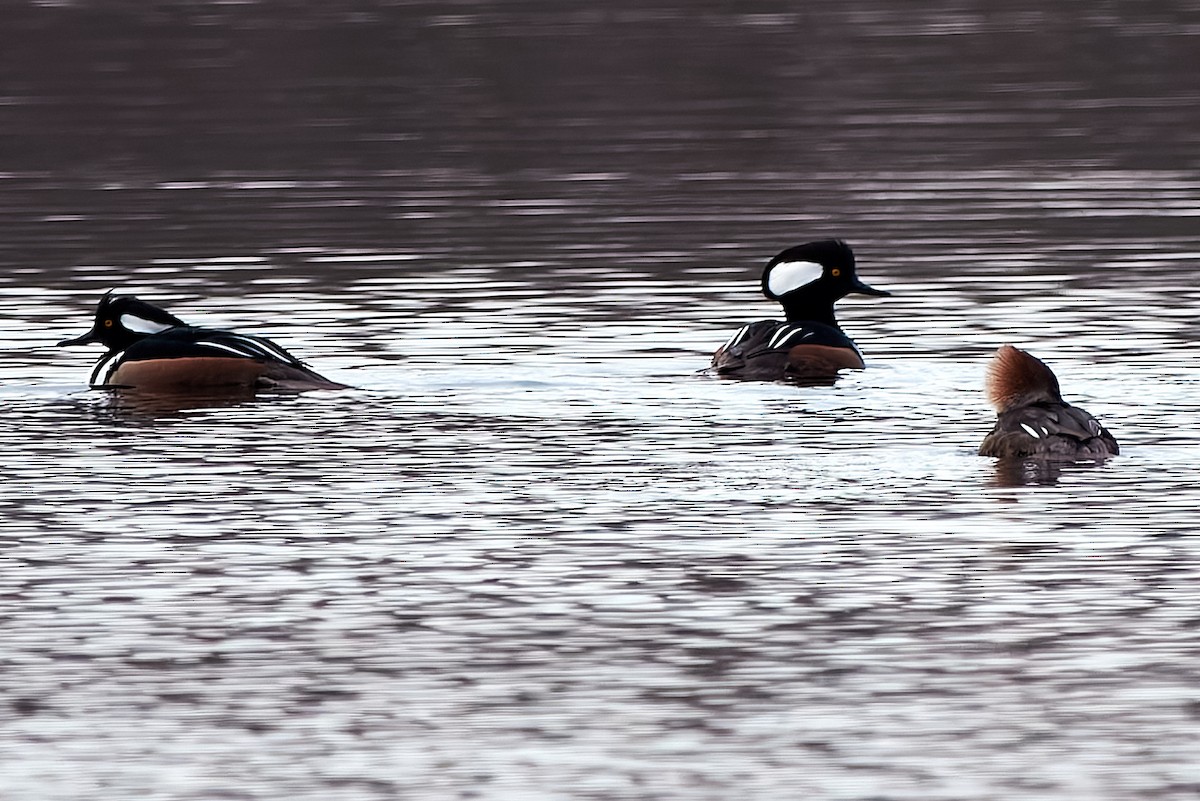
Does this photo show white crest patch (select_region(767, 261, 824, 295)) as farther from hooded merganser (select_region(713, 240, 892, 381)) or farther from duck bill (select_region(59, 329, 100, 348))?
duck bill (select_region(59, 329, 100, 348))

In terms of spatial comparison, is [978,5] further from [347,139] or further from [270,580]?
[270,580]

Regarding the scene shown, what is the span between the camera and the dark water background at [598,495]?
8.98 m

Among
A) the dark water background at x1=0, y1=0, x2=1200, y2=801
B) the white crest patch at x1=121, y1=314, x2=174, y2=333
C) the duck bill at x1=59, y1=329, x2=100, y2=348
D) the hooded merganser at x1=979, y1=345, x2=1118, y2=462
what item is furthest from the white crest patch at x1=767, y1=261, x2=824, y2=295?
the hooded merganser at x1=979, y1=345, x2=1118, y2=462

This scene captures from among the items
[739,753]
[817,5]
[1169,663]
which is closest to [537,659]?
[739,753]

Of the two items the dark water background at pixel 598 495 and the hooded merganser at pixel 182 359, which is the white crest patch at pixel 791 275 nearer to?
the dark water background at pixel 598 495

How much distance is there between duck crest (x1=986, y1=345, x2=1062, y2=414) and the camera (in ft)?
46.3

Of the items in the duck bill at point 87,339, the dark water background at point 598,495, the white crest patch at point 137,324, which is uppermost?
the white crest patch at point 137,324

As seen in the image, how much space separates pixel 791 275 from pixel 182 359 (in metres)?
4.19

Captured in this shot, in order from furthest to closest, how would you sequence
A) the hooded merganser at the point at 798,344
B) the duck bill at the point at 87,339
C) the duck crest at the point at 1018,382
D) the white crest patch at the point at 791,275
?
the white crest patch at the point at 791,275 < the duck bill at the point at 87,339 < the hooded merganser at the point at 798,344 < the duck crest at the point at 1018,382

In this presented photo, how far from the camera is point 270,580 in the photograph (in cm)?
1123

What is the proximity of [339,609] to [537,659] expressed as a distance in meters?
1.10

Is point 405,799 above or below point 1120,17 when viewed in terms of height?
below

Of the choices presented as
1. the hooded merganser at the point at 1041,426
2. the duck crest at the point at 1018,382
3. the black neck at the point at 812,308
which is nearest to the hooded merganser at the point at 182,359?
the black neck at the point at 812,308

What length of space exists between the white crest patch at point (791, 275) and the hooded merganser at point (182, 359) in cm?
332
